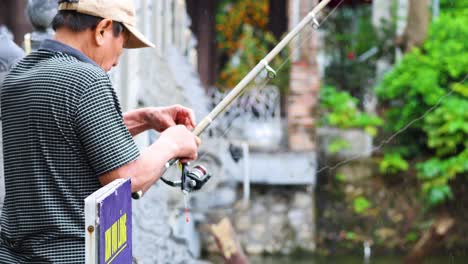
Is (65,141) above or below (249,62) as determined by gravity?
below

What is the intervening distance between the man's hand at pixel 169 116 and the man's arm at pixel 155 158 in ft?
1.21

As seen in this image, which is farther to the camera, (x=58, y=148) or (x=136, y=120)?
(x=136, y=120)

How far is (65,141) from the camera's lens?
2.31m

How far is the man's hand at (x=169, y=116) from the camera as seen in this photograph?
9.57 ft

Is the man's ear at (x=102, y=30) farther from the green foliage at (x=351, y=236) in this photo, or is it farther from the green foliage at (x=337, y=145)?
the green foliage at (x=351, y=236)

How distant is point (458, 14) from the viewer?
13031 mm

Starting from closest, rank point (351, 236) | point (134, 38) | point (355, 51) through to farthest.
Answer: point (134, 38), point (351, 236), point (355, 51)

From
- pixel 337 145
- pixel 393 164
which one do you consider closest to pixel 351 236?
pixel 393 164

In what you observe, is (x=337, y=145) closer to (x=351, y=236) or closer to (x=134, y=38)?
(x=351, y=236)

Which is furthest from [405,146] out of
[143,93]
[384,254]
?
[143,93]

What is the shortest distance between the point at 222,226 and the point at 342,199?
17.7 ft

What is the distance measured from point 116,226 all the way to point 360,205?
1107 centimetres

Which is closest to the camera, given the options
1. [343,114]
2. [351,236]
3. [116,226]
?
[116,226]

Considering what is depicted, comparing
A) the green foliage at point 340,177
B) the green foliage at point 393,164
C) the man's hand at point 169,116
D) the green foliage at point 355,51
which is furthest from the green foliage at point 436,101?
the man's hand at point 169,116
